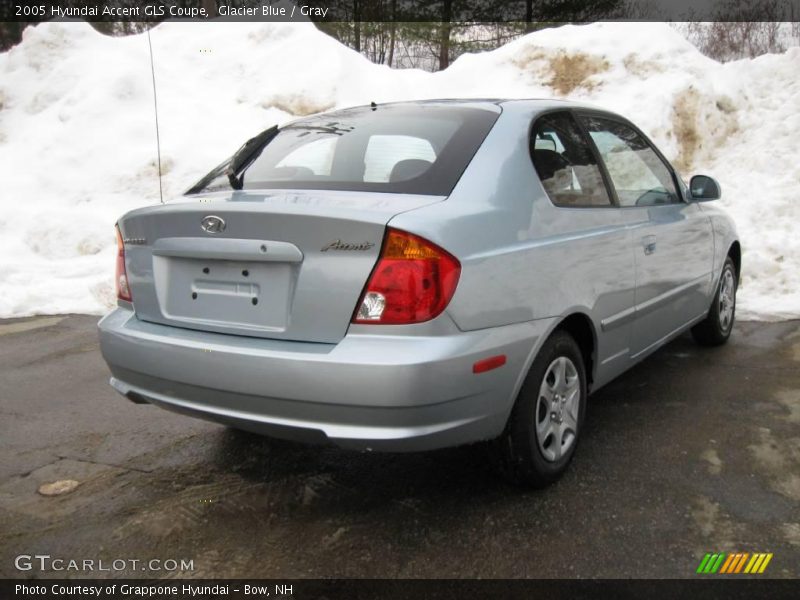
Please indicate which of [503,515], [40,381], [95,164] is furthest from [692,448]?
[95,164]

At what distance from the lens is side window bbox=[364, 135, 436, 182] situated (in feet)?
9.19

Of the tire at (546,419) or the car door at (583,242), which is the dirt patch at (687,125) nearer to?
the car door at (583,242)

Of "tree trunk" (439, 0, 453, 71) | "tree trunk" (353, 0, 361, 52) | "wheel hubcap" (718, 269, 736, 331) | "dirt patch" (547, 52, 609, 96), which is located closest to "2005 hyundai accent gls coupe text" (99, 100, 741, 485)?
"wheel hubcap" (718, 269, 736, 331)

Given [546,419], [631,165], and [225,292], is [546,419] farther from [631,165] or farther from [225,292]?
[631,165]

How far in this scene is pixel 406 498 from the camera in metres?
2.93

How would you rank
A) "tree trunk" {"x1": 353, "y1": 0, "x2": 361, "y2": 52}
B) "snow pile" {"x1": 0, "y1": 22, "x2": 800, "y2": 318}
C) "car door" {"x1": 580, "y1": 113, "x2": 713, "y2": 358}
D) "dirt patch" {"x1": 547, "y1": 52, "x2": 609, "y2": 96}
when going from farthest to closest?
"tree trunk" {"x1": 353, "y1": 0, "x2": 361, "y2": 52} < "dirt patch" {"x1": 547, "y1": 52, "x2": 609, "y2": 96} < "snow pile" {"x1": 0, "y1": 22, "x2": 800, "y2": 318} < "car door" {"x1": 580, "y1": 113, "x2": 713, "y2": 358}

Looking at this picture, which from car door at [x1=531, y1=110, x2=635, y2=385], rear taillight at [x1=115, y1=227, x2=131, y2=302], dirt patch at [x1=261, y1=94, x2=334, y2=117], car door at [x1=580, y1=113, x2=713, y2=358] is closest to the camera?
car door at [x1=531, y1=110, x2=635, y2=385]

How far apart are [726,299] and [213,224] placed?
13.0 feet

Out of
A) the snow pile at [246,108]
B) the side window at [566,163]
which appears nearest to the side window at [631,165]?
the side window at [566,163]

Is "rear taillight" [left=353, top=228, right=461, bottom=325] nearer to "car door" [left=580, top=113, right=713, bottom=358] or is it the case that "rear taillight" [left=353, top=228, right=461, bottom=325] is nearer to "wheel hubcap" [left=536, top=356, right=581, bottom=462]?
"wheel hubcap" [left=536, top=356, right=581, bottom=462]

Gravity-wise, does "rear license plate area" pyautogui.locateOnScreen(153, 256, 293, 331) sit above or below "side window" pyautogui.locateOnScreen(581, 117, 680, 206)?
below

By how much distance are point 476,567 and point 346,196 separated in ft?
4.57

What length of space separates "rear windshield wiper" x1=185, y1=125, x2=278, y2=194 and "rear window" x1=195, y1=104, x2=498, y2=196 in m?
0.04

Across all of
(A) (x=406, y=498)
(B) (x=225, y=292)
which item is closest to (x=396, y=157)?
(B) (x=225, y=292)
